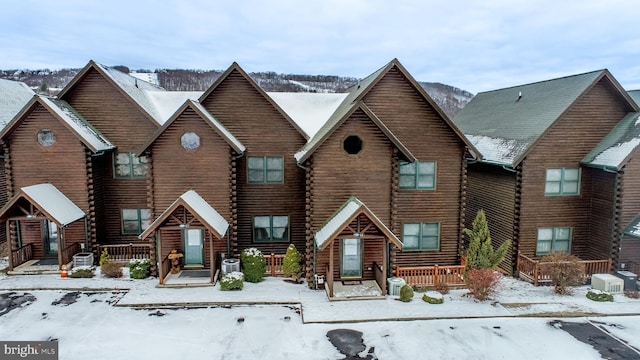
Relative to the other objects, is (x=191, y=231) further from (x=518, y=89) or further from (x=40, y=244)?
(x=518, y=89)

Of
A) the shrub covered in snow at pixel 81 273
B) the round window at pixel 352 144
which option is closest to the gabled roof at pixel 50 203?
the shrub covered in snow at pixel 81 273

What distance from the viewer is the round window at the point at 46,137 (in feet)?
67.1

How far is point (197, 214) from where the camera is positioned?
1738cm

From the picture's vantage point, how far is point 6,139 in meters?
20.2

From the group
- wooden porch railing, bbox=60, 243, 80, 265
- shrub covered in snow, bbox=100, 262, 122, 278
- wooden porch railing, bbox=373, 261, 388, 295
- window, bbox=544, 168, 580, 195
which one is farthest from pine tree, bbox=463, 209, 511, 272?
wooden porch railing, bbox=60, 243, 80, 265

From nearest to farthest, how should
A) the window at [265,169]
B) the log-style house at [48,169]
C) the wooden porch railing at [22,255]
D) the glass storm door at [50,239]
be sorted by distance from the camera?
the wooden porch railing at [22,255] < the log-style house at [48,169] < the glass storm door at [50,239] < the window at [265,169]

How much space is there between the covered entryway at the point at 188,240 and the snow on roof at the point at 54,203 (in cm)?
408

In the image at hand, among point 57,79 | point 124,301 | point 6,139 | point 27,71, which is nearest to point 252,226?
point 124,301

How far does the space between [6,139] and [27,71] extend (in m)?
111

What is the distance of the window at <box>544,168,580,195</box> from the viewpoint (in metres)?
20.1

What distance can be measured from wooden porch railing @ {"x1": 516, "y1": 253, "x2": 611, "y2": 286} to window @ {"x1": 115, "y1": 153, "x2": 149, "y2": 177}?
65.4 feet

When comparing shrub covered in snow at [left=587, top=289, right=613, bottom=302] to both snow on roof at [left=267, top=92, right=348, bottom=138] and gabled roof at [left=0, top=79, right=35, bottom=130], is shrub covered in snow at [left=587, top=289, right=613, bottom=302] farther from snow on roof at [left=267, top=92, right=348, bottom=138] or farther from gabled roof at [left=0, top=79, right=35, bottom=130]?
gabled roof at [left=0, top=79, right=35, bottom=130]

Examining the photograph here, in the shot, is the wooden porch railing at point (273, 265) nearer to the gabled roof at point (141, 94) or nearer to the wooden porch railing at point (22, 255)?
the gabled roof at point (141, 94)

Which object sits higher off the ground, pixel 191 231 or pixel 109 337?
pixel 191 231
